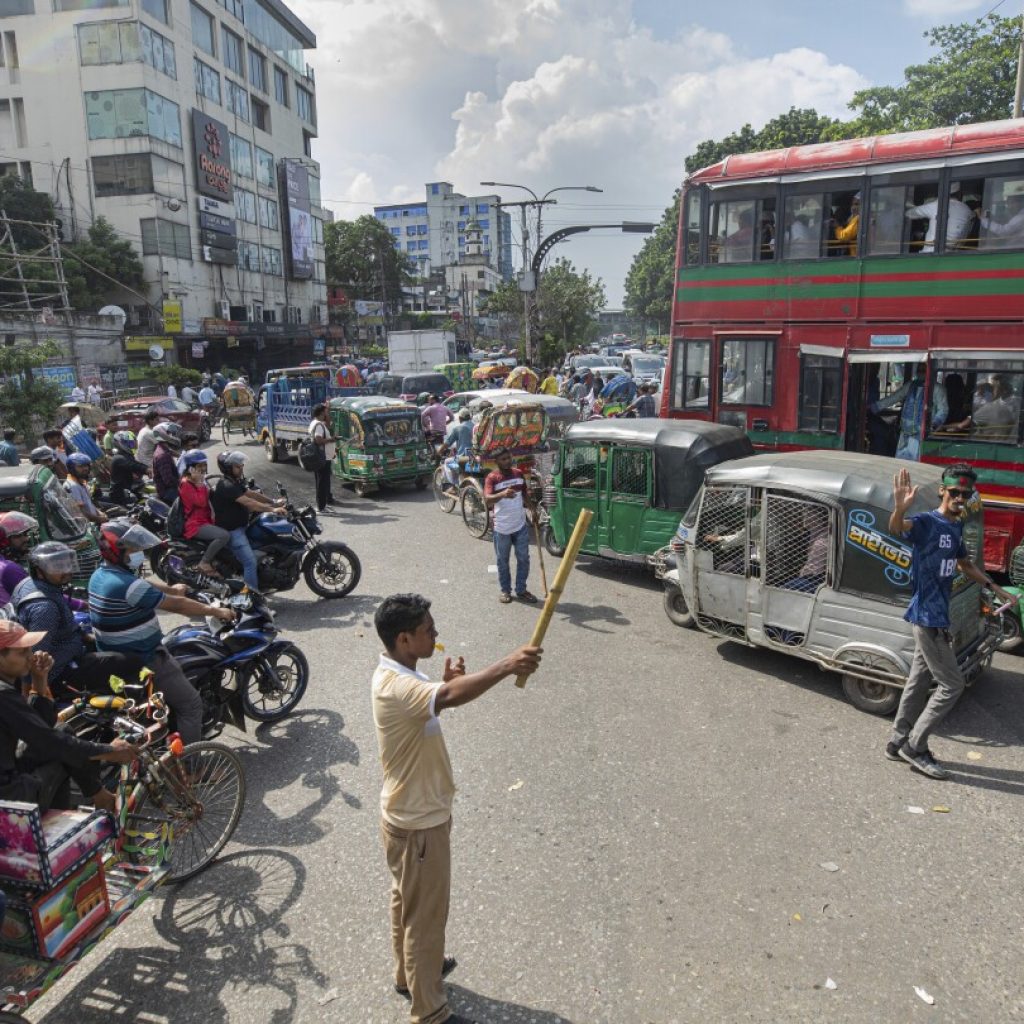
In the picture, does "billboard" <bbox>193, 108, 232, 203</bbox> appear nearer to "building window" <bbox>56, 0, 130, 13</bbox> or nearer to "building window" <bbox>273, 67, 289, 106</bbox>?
"building window" <bbox>56, 0, 130, 13</bbox>

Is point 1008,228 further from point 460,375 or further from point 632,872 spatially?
point 460,375

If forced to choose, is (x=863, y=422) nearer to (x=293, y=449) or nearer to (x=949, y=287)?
(x=949, y=287)

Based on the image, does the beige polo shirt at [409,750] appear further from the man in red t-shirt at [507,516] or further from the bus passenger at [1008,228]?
the bus passenger at [1008,228]

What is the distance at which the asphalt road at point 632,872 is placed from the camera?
3590mm

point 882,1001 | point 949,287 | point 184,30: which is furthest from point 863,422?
point 184,30

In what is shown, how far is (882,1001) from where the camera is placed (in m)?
3.49

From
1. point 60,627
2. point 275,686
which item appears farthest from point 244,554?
point 60,627

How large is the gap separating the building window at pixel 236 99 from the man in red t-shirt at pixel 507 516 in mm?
52518

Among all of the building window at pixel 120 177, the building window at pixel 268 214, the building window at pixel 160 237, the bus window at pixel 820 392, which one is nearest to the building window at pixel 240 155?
the building window at pixel 268 214

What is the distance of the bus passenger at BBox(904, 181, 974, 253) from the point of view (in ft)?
29.8

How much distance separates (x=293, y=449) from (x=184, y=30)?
1556 inches

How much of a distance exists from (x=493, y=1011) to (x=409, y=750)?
1.31m

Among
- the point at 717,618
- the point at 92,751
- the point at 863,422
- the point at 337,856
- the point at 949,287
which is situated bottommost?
the point at 337,856

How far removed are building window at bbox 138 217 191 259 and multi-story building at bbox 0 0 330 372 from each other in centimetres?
7
